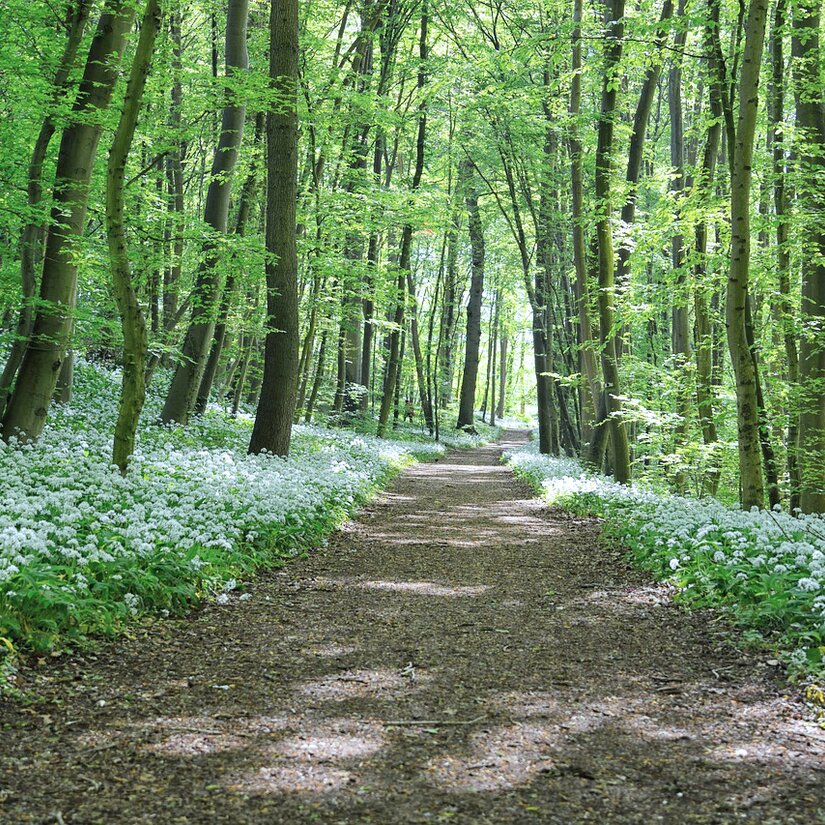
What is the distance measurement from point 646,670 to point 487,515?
24.2 feet

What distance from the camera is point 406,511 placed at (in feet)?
39.7

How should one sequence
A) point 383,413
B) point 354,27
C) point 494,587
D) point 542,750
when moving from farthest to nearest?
point 354,27, point 383,413, point 494,587, point 542,750

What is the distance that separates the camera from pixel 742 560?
6.33 metres

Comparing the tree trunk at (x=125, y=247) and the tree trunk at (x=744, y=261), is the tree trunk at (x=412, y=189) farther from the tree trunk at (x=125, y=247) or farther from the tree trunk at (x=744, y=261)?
the tree trunk at (x=744, y=261)

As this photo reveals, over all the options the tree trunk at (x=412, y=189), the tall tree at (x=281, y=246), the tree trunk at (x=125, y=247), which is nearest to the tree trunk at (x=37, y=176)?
the tree trunk at (x=125, y=247)

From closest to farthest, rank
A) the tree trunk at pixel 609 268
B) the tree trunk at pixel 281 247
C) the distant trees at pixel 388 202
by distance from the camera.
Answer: the distant trees at pixel 388 202 → the tree trunk at pixel 281 247 → the tree trunk at pixel 609 268

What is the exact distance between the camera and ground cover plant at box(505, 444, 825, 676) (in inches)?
196

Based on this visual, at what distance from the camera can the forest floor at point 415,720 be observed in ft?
9.99

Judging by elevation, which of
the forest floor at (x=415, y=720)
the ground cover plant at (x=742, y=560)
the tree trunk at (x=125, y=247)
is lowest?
the forest floor at (x=415, y=720)

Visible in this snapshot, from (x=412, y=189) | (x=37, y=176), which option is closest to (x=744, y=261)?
(x=37, y=176)

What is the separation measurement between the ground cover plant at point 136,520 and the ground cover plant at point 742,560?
3815 mm

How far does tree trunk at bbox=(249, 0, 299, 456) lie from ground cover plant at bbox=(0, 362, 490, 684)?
0.89 meters

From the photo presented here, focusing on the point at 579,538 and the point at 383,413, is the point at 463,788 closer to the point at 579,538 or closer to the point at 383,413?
the point at 579,538

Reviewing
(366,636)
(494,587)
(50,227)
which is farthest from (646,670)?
(50,227)
